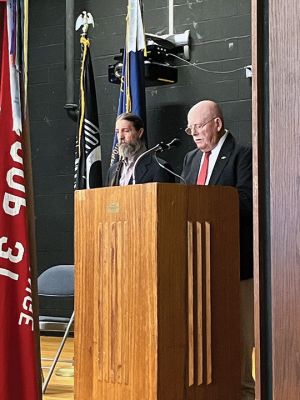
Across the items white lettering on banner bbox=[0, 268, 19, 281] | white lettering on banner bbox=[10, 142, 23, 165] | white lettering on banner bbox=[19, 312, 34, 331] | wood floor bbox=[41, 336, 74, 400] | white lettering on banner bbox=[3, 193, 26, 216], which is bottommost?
wood floor bbox=[41, 336, 74, 400]

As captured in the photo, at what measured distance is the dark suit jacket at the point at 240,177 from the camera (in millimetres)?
2701

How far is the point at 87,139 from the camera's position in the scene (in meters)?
4.68

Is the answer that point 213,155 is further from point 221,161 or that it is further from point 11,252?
point 11,252

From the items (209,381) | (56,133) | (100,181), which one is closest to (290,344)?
(209,381)

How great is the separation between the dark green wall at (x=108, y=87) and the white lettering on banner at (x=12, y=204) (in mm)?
2787

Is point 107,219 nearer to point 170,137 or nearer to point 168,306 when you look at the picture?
point 168,306

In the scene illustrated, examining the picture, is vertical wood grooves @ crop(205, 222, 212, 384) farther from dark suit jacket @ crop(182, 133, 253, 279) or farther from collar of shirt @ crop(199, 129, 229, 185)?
collar of shirt @ crop(199, 129, 229, 185)

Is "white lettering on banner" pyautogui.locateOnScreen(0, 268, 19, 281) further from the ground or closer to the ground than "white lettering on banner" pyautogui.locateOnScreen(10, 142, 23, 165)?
closer to the ground

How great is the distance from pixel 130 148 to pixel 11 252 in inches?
62.5

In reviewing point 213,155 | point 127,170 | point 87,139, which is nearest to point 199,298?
point 213,155

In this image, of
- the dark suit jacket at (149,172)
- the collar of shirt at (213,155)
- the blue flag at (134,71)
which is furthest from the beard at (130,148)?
the blue flag at (134,71)

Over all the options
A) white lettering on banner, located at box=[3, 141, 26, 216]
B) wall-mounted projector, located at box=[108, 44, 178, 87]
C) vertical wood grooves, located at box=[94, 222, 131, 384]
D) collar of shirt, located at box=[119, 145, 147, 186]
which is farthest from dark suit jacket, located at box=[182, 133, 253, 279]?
wall-mounted projector, located at box=[108, 44, 178, 87]

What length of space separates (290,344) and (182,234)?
1.12m

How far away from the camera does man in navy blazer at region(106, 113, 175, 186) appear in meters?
3.17
